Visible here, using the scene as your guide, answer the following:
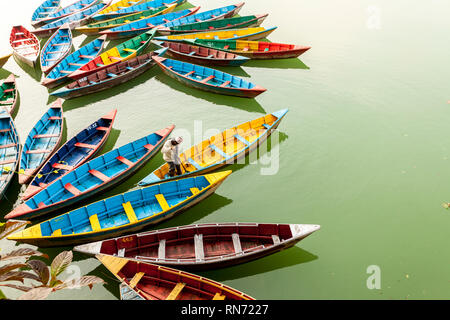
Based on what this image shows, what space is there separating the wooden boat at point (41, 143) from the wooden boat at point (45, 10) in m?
11.6

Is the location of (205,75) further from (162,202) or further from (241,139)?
(162,202)

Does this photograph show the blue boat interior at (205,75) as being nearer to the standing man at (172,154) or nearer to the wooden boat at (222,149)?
the wooden boat at (222,149)

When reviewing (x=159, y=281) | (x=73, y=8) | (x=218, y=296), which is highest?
(x=73, y=8)

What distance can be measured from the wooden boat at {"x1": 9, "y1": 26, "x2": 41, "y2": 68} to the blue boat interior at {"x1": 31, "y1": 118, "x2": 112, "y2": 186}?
7.43 meters

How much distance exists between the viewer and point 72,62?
54.6ft

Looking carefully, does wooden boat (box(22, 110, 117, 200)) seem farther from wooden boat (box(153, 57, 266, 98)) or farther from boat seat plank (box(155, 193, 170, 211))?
wooden boat (box(153, 57, 266, 98))

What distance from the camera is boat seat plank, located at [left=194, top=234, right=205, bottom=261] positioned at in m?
8.19

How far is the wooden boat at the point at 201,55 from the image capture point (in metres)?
15.7

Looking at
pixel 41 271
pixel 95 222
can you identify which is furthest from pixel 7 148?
pixel 41 271

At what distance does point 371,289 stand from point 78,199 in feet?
29.3

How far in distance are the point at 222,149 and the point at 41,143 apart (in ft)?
23.5

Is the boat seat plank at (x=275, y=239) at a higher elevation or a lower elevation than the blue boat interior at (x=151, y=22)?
lower

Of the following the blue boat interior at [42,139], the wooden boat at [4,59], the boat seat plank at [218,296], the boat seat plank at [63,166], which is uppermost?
the wooden boat at [4,59]

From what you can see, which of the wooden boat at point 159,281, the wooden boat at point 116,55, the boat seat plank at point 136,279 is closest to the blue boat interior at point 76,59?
the wooden boat at point 116,55
